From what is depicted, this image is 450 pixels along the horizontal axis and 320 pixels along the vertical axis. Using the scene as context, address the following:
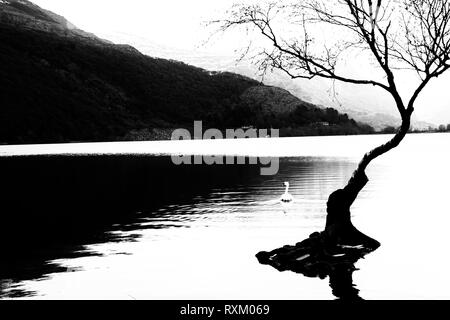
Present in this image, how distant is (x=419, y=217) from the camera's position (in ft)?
126

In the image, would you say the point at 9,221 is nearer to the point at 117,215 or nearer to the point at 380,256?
the point at 117,215

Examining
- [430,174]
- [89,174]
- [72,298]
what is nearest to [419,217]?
[72,298]

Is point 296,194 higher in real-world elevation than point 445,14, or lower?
lower

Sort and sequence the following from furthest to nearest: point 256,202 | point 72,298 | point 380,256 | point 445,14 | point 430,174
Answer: point 430,174
point 256,202
point 380,256
point 445,14
point 72,298

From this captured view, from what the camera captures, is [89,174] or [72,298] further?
[89,174]

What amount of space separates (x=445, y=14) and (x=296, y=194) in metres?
32.7

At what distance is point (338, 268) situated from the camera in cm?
2227

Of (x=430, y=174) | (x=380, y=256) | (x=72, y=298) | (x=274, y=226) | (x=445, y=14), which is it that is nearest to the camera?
(x=72, y=298)

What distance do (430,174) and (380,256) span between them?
195 ft

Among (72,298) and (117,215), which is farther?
(117,215)

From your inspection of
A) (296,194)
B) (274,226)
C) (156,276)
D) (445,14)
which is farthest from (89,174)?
(445,14)
